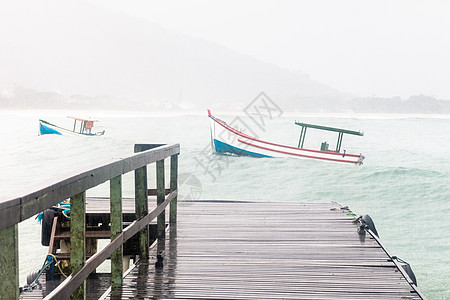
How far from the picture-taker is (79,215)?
2375 millimetres

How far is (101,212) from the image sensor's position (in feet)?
18.8

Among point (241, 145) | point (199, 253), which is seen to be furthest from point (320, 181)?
point (199, 253)

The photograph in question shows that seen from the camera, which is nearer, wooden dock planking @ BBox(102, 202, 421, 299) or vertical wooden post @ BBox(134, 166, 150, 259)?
wooden dock planking @ BBox(102, 202, 421, 299)

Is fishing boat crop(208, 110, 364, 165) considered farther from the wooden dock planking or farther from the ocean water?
the wooden dock planking

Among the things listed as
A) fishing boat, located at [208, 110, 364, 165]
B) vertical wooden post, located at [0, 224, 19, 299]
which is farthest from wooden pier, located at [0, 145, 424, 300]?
fishing boat, located at [208, 110, 364, 165]

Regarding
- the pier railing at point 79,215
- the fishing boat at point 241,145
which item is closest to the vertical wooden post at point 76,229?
the pier railing at point 79,215

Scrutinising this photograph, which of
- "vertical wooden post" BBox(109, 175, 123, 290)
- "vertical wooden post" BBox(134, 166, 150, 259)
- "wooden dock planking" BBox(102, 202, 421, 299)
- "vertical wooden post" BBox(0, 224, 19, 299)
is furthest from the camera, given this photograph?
"vertical wooden post" BBox(134, 166, 150, 259)

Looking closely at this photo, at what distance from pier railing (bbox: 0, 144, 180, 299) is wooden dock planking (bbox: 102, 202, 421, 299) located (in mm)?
318

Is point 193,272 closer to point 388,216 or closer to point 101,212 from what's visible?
point 101,212

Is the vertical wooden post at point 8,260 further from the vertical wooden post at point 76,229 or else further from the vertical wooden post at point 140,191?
the vertical wooden post at point 140,191

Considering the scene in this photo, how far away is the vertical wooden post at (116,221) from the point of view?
3080 mm

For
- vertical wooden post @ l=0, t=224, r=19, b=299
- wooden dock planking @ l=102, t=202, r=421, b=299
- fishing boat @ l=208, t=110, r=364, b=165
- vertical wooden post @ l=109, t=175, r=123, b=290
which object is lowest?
fishing boat @ l=208, t=110, r=364, b=165

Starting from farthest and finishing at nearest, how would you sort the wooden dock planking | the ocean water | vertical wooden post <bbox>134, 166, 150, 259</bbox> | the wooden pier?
1. the ocean water
2. vertical wooden post <bbox>134, 166, 150, 259</bbox>
3. the wooden dock planking
4. the wooden pier

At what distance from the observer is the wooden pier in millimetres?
2332
